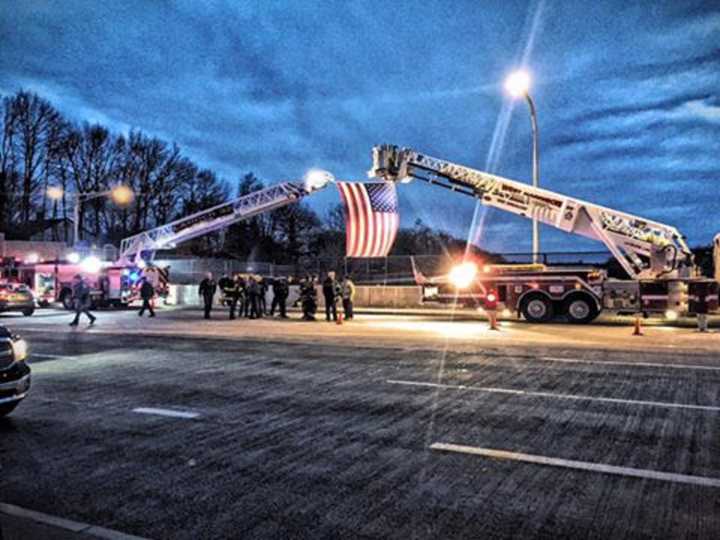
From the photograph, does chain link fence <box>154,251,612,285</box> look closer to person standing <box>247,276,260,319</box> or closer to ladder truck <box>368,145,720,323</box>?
ladder truck <box>368,145,720,323</box>

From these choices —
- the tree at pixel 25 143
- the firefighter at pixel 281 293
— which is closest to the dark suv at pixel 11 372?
the firefighter at pixel 281 293

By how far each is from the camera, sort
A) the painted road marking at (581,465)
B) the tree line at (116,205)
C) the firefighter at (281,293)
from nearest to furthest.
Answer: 1. the painted road marking at (581,465)
2. the firefighter at (281,293)
3. the tree line at (116,205)

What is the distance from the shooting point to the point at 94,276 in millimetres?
30438

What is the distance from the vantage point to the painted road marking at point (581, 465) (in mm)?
4895

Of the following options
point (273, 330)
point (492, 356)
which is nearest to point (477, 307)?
point (273, 330)

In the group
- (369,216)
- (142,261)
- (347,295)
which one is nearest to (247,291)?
(347,295)

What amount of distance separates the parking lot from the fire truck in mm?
16139

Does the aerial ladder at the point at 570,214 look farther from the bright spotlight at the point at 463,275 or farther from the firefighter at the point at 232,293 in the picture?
the firefighter at the point at 232,293

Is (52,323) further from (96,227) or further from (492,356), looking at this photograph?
(96,227)

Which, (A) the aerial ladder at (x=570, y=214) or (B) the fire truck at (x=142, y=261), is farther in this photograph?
(B) the fire truck at (x=142, y=261)

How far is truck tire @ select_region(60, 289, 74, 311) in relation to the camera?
101 feet

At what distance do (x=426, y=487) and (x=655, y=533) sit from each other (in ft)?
5.30

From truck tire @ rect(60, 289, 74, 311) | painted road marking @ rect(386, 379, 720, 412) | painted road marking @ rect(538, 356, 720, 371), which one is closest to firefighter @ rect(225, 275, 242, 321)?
truck tire @ rect(60, 289, 74, 311)

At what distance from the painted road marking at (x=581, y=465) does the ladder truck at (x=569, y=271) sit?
1337 cm
